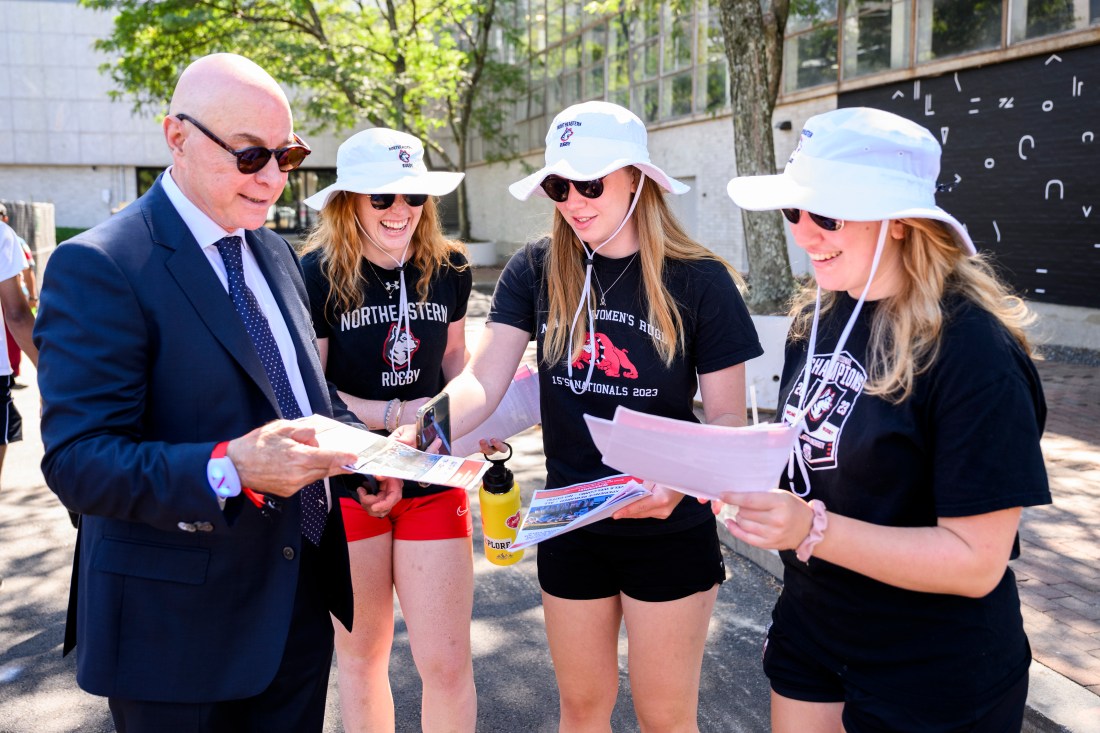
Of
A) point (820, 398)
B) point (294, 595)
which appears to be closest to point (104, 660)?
point (294, 595)

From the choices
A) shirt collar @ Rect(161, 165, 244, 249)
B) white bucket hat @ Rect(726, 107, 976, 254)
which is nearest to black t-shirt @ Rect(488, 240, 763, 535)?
white bucket hat @ Rect(726, 107, 976, 254)

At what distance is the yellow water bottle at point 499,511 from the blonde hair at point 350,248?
2.49 feet

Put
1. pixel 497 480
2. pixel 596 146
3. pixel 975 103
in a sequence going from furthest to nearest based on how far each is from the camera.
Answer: pixel 975 103 → pixel 497 480 → pixel 596 146

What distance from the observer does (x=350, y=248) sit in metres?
3.35

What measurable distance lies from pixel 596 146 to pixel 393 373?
1171 millimetres

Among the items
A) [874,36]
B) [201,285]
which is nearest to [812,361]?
[201,285]

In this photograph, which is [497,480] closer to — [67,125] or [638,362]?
[638,362]

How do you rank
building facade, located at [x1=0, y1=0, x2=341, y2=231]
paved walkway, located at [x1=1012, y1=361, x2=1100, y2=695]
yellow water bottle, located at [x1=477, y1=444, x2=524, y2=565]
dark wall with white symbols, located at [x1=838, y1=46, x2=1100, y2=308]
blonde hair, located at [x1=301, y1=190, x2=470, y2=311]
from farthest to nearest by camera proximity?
building facade, located at [x1=0, y1=0, x2=341, y2=231], dark wall with white symbols, located at [x1=838, y1=46, x2=1100, y2=308], paved walkway, located at [x1=1012, y1=361, x2=1100, y2=695], blonde hair, located at [x1=301, y1=190, x2=470, y2=311], yellow water bottle, located at [x1=477, y1=444, x2=524, y2=565]

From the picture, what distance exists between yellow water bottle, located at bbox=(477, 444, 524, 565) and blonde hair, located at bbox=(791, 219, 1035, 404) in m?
1.41

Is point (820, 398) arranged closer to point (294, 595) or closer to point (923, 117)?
point (294, 595)

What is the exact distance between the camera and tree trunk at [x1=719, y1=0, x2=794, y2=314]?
9.38 meters

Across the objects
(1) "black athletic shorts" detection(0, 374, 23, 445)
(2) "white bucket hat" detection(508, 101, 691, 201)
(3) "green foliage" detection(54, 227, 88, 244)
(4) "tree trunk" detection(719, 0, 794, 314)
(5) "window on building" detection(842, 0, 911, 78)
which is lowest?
(1) "black athletic shorts" detection(0, 374, 23, 445)

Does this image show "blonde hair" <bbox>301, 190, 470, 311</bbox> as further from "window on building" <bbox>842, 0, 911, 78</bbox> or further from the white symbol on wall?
"window on building" <bbox>842, 0, 911, 78</bbox>

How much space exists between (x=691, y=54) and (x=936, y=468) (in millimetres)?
20668
